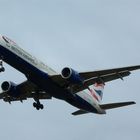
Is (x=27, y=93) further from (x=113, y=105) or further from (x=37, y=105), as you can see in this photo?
(x=113, y=105)

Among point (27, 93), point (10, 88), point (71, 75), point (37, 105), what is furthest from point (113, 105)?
point (10, 88)

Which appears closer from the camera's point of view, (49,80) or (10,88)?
(49,80)

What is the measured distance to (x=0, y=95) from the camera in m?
63.2

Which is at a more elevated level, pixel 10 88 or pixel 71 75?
pixel 71 75

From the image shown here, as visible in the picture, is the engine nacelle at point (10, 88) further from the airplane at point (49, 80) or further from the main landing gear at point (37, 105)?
the main landing gear at point (37, 105)

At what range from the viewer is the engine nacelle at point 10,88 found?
2360 inches

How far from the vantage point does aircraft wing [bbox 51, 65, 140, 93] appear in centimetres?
5500

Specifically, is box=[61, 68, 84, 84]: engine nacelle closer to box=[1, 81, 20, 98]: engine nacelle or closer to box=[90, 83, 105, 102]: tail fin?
box=[1, 81, 20, 98]: engine nacelle

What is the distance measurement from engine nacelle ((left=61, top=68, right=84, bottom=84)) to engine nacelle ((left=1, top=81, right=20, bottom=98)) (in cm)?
687

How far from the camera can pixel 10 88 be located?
2360 inches

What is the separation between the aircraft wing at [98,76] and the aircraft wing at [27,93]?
→ 11.0 ft

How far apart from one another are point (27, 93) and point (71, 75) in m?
7.75

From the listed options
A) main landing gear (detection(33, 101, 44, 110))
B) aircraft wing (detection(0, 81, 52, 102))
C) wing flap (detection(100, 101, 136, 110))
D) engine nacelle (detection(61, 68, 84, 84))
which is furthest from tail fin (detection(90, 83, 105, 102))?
engine nacelle (detection(61, 68, 84, 84))

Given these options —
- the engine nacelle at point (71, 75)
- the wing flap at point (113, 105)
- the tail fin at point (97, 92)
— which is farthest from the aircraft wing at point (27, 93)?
the tail fin at point (97, 92)
